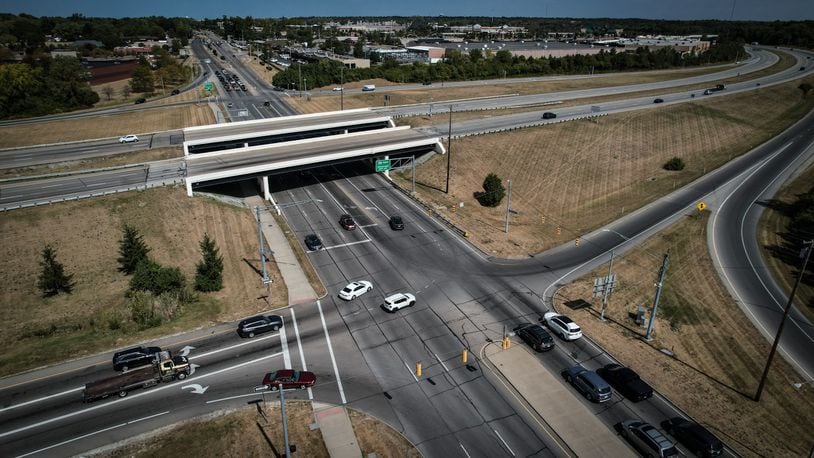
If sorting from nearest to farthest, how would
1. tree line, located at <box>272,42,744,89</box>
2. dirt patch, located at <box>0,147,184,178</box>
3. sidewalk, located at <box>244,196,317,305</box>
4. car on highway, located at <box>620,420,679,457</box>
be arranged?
car on highway, located at <box>620,420,679,457</box> → sidewalk, located at <box>244,196,317,305</box> → dirt patch, located at <box>0,147,184,178</box> → tree line, located at <box>272,42,744,89</box>

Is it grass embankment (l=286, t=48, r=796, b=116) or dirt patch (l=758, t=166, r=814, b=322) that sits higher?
grass embankment (l=286, t=48, r=796, b=116)

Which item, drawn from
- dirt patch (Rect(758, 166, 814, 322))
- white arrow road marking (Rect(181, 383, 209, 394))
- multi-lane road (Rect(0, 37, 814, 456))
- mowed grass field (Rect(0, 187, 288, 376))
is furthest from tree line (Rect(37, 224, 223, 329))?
dirt patch (Rect(758, 166, 814, 322))

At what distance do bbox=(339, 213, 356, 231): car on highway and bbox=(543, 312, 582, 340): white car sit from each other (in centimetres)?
2936

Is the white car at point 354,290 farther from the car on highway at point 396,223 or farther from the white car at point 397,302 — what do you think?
the car on highway at point 396,223

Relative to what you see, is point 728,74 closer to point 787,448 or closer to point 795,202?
point 795,202

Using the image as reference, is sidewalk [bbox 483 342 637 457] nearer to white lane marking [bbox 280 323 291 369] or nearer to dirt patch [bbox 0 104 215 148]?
white lane marking [bbox 280 323 291 369]

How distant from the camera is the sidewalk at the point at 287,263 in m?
49.9

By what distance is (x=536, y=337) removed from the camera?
1629 inches

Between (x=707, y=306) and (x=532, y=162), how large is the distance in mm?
44585

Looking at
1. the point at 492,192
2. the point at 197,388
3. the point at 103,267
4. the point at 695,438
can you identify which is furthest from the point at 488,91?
the point at 197,388

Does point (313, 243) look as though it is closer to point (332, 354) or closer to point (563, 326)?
point (332, 354)

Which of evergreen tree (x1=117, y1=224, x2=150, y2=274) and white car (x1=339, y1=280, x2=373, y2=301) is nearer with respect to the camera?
white car (x1=339, y1=280, x2=373, y2=301)

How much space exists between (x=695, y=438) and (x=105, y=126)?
114621mm

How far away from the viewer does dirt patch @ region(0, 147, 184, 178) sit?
71188mm
